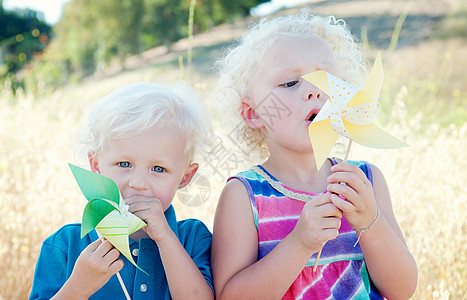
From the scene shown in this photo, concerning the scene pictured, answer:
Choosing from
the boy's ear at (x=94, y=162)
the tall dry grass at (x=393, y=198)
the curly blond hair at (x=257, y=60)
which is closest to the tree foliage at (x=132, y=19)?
the tall dry grass at (x=393, y=198)

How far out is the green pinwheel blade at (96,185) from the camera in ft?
4.43

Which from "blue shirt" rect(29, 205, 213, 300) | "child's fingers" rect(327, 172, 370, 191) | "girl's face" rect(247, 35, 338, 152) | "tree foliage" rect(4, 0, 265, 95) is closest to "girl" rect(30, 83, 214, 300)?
"blue shirt" rect(29, 205, 213, 300)

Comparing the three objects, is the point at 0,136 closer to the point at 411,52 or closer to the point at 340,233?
the point at 340,233

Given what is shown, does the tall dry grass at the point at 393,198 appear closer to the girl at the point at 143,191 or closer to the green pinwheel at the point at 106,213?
the girl at the point at 143,191

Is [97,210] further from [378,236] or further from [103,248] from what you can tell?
[378,236]

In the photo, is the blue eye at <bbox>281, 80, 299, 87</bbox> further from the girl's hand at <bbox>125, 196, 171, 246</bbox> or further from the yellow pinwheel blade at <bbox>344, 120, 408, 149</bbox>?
the girl's hand at <bbox>125, 196, 171, 246</bbox>

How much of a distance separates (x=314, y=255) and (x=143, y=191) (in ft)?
1.93

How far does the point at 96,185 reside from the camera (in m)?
1.35

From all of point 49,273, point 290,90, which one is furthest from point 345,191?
point 49,273

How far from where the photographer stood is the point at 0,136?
3.31 meters

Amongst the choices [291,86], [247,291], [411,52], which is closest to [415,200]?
[291,86]

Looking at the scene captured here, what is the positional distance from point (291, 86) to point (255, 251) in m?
0.55

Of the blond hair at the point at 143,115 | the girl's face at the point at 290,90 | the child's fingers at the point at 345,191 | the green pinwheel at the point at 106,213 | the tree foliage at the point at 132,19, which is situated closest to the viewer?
the green pinwheel at the point at 106,213

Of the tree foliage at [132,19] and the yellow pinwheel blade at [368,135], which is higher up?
the yellow pinwheel blade at [368,135]
